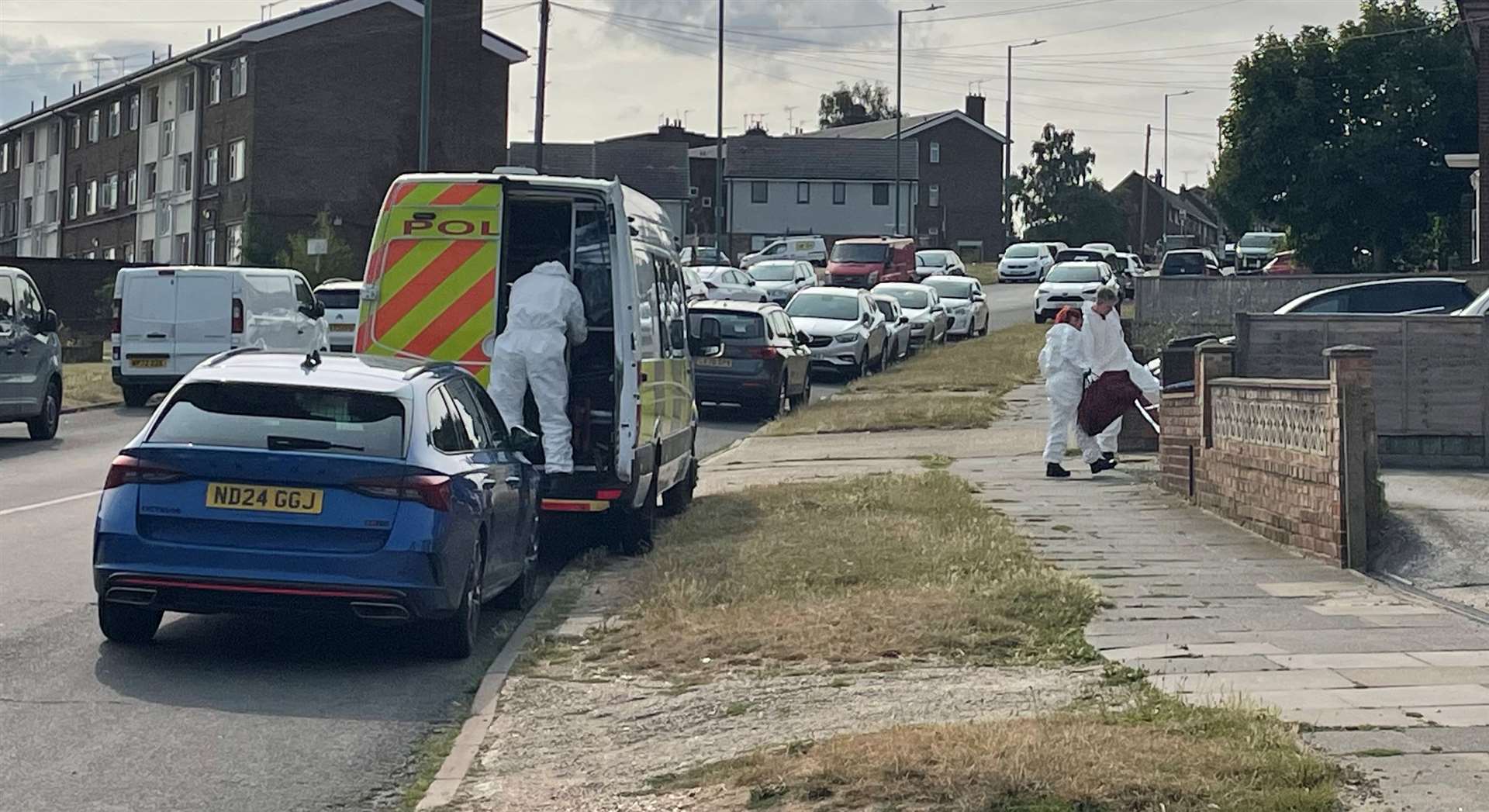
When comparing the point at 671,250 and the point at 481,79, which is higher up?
the point at 481,79

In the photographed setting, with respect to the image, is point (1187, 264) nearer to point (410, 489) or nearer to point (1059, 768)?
point (410, 489)

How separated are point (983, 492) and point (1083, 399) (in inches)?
68.6

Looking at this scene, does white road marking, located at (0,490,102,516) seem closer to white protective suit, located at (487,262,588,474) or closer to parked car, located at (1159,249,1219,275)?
white protective suit, located at (487,262,588,474)

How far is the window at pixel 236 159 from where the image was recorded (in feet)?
206

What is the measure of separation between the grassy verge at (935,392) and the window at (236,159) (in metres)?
29.5

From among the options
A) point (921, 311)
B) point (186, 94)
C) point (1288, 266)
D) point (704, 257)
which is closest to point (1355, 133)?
point (1288, 266)

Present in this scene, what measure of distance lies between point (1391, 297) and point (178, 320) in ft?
53.0

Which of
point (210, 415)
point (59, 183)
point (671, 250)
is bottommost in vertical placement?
point (210, 415)

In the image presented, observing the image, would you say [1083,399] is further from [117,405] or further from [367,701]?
[117,405]

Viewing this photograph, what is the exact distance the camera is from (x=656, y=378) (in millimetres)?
14055

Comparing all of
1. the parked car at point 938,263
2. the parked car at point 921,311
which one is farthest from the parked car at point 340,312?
the parked car at point 938,263

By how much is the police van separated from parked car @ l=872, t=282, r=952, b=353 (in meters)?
24.5

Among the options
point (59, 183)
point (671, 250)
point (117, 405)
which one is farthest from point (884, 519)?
point (59, 183)

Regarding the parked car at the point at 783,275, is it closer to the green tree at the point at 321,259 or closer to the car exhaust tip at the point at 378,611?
the green tree at the point at 321,259
